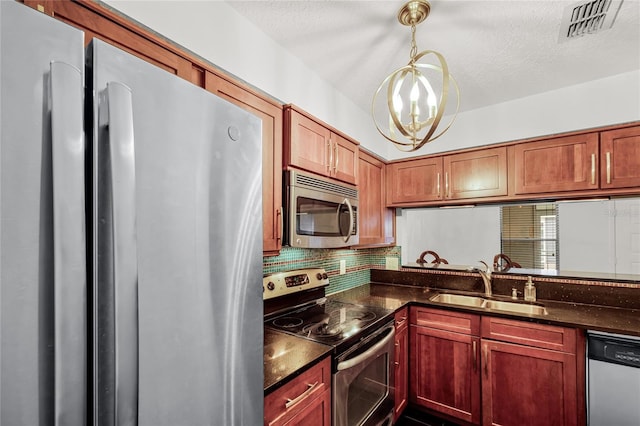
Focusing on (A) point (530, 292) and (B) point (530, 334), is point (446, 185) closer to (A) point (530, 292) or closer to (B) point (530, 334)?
(A) point (530, 292)

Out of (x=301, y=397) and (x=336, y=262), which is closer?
(x=301, y=397)

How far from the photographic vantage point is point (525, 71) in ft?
7.28

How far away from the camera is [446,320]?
7.63 feet

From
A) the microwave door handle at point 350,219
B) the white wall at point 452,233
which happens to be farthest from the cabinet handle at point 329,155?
the white wall at point 452,233

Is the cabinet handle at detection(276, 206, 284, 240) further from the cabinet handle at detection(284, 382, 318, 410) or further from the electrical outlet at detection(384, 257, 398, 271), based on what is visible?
the electrical outlet at detection(384, 257, 398, 271)

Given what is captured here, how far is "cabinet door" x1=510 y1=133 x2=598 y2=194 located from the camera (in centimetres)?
221

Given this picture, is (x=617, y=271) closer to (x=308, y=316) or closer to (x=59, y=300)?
(x=308, y=316)

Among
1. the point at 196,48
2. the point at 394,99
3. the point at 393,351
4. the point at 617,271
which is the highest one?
the point at 196,48

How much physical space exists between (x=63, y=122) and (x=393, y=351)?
219 cm

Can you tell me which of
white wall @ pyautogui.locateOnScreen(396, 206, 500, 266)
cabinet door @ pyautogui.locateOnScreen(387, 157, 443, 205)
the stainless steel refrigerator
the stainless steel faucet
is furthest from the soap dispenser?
the stainless steel refrigerator

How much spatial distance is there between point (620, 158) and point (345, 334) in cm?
231

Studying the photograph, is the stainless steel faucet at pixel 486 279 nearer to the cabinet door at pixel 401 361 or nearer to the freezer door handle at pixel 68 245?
the cabinet door at pixel 401 361

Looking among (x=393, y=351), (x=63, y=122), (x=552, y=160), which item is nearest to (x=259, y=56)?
(x=63, y=122)

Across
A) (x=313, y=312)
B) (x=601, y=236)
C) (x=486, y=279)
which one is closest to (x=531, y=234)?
(x=601, y=236)
